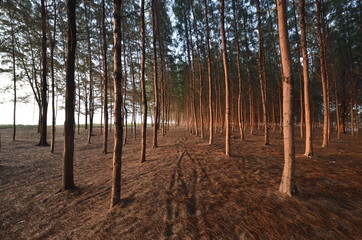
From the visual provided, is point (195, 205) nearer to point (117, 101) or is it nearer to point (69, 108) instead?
point (117, 101)

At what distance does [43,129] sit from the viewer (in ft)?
45.6

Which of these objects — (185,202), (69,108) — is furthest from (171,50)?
(185,202)

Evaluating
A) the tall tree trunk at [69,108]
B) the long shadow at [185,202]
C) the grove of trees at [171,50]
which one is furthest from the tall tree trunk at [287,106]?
the tall tree trunk at [69,108]

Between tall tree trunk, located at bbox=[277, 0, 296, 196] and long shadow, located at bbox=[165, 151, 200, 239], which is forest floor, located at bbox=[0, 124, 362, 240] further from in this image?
tall tree trunk, located at bbox=[277, 0, 296, 196]

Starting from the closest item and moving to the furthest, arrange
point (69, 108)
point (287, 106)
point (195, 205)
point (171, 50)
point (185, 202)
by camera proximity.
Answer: point (195, 205) < point (185, 202) < point (287, 106) < point (69, 108) < point (171, 50)

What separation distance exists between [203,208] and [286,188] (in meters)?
2.36

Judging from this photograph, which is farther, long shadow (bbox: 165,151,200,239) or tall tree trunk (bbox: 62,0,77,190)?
tall tree trunk (bbox: 62,0,77,190)

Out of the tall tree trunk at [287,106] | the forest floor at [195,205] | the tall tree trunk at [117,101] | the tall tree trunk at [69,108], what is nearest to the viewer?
the forest floor at [195,205]

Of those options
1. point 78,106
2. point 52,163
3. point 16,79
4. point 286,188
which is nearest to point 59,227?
point 286,188

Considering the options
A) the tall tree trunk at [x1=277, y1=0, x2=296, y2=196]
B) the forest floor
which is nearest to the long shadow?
the forest floor

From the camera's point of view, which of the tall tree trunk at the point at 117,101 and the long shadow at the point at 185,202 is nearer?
the long shadow at the point at 185,202

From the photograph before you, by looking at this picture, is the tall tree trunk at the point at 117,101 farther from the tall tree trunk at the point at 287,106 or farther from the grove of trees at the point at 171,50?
the tall tree trunk at the point at 287,106

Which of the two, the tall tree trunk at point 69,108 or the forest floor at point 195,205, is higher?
the tall tree trunk at point 69,108

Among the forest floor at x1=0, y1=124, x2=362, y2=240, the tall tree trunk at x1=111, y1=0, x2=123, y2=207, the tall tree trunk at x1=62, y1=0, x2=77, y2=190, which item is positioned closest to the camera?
the forest floor at x1=0, y1=124, x2=362, y2=240
